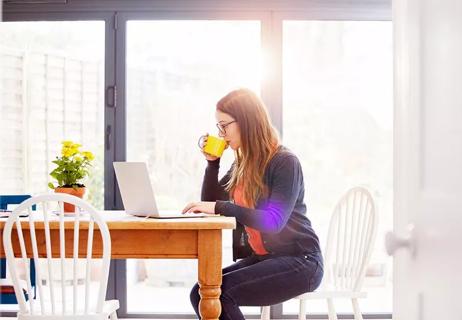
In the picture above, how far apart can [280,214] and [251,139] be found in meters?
0.36

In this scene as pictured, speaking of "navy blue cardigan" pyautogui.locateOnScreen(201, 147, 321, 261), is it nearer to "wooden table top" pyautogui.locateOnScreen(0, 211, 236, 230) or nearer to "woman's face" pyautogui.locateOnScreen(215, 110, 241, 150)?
"wooden table top" pyautogui.locateOnScreen(0, 211, 236, 230)

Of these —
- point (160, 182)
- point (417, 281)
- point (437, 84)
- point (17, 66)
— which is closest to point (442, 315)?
point (417, 281)

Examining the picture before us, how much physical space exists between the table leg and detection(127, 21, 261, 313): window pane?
172 centimetres

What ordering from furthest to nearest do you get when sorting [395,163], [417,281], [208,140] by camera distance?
[208,140], [395,163], [417,281]

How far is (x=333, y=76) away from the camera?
445cm

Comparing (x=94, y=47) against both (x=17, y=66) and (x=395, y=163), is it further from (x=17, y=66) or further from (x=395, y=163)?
(x=395, y=163)

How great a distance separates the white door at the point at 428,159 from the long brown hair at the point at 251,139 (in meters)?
1.64

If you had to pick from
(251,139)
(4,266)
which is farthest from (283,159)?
(4,266)

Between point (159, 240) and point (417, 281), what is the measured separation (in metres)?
1.67

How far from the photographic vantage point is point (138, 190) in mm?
2801

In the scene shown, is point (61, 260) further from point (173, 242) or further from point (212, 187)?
point (212, 187)

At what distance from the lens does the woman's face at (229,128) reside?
2916mm

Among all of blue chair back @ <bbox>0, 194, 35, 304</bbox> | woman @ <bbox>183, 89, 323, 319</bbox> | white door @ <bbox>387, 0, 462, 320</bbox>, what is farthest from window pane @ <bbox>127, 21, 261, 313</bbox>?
white door @ <bbox>387, 0, 462, 320</bbox>

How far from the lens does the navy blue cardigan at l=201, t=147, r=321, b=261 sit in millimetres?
2729
